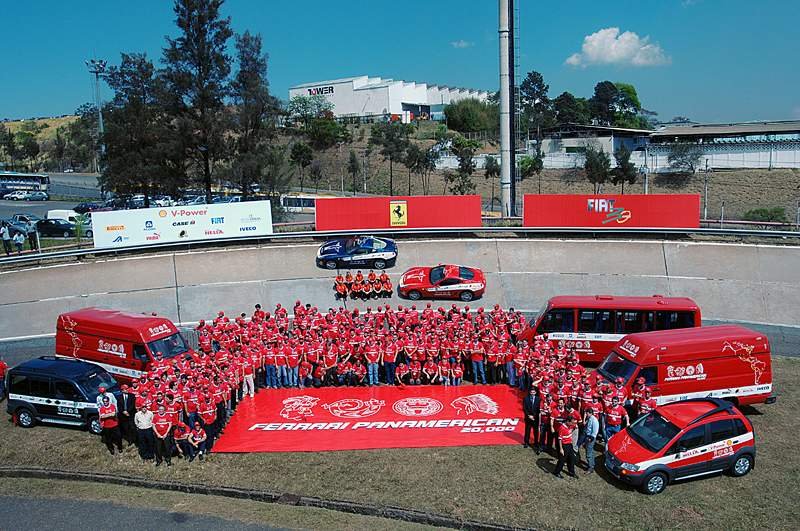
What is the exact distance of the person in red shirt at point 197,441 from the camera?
12589 millimetres

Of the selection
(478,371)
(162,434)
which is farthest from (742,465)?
(162,434)

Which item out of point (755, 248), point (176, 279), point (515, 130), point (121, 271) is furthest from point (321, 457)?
point (515, 130)

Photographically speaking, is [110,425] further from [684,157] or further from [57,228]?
[684,157]

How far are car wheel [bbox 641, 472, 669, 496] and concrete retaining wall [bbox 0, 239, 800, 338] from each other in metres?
12.0

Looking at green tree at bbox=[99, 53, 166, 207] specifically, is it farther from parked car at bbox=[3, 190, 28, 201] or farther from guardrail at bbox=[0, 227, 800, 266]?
parked car at bbox=[3, 190, 28, 201]

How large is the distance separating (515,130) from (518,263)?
13.3m

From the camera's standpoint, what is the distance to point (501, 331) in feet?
55.0

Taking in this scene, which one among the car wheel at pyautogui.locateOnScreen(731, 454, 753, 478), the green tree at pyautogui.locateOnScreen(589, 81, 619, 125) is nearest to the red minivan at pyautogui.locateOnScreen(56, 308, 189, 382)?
the car wheel at pyautogui.locateOnScreen(731, 454, 753, 478)

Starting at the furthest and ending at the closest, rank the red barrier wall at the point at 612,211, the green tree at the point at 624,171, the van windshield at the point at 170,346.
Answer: the green tree at the point at 624,171, the red barrier wall at the point at 612,211, the van windshield at the point at 170,346

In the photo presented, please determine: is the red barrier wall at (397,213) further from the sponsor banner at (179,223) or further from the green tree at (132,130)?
the green tree at (132,130)

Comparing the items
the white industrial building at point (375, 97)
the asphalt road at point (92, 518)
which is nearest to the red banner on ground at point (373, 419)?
the asphalt road at point (92, 518)

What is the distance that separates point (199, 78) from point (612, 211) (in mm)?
25951

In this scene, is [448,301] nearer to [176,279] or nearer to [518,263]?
[518,263]

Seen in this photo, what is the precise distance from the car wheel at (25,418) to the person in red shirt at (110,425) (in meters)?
2.60
